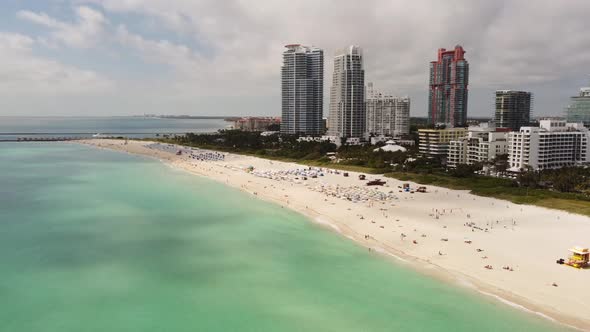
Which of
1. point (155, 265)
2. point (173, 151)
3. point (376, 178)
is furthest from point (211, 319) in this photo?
point (173, 151)

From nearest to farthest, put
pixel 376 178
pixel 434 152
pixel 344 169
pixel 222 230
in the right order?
1. pixel 222 230
2. pixel 376 178
3. pixel 344 169
4. pixel 434 152

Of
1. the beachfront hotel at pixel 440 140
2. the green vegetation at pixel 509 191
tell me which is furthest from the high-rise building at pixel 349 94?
the green vegetation at pixel 509 191

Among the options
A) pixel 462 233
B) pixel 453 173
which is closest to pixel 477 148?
pixel 453 173

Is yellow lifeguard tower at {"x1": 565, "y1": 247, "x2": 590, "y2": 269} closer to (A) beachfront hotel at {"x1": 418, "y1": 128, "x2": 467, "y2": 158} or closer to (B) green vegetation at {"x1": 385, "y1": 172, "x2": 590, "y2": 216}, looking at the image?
(B) green vegetation at {"x1": 385, "y1": 172, "x2": 590, "y2": 216}

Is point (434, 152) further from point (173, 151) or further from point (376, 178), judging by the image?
point (173, 151)

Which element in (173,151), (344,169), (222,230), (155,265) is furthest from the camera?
(173,151)

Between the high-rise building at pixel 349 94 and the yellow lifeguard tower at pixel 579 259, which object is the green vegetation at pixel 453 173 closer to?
the yellow lifeguard tower at pixel 579 259

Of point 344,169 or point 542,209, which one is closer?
point 542,209

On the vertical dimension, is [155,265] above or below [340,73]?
below
